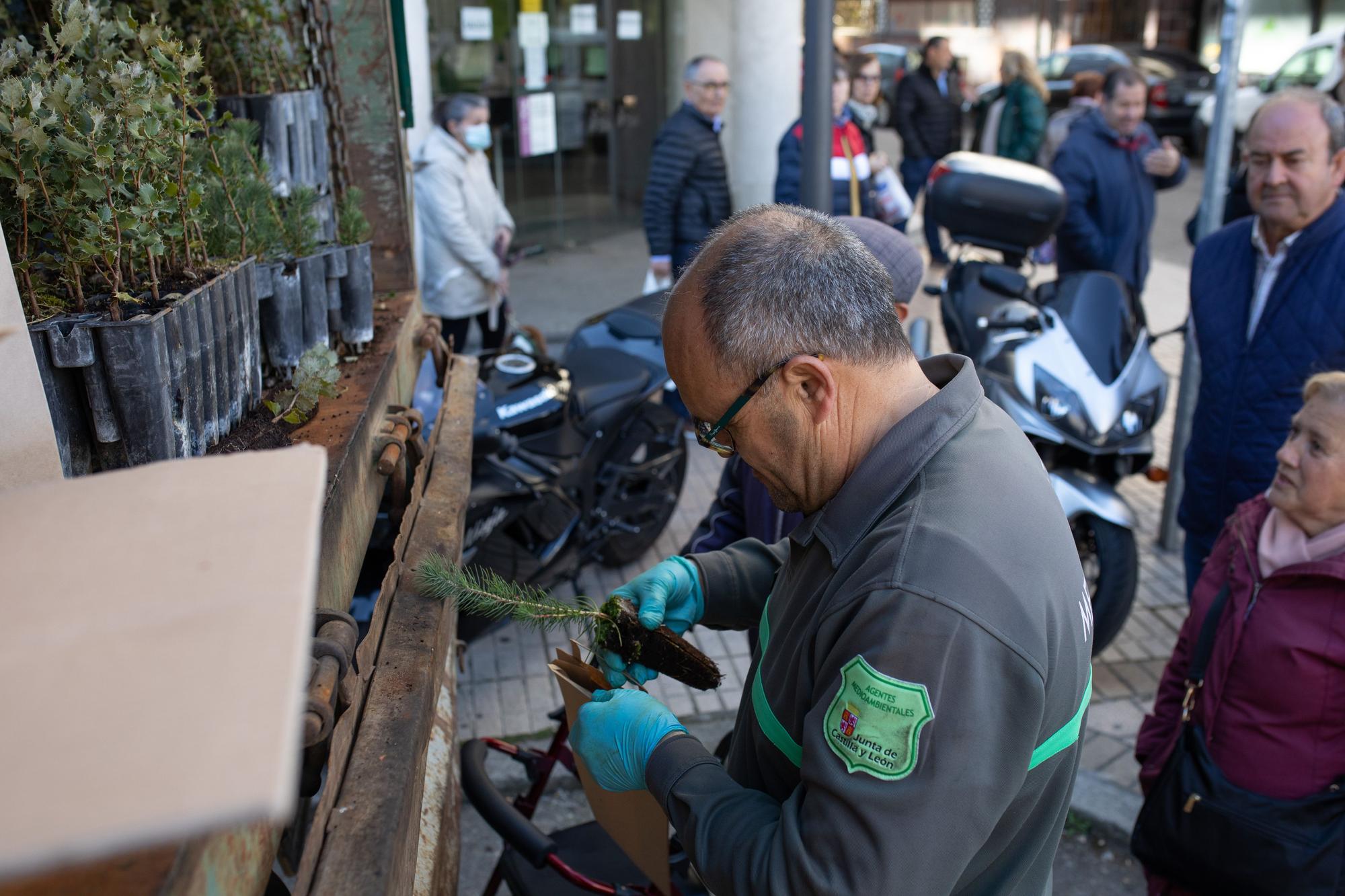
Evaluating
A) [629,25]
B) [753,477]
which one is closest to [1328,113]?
[753,477]

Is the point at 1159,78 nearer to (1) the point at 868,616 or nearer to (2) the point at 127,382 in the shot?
(1) the point at 868,616

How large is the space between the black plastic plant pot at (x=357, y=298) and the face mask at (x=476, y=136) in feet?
11.9

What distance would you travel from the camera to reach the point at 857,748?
117 cm

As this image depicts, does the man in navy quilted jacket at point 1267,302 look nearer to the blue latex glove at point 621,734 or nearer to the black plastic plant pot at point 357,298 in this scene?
the blue latex glove at point 621,734

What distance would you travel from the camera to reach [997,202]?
450 centimetres

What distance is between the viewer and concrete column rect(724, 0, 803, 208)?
26.6ft

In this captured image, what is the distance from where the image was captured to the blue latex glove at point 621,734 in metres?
1.56

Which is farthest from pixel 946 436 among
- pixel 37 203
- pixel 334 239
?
pixel 334 239

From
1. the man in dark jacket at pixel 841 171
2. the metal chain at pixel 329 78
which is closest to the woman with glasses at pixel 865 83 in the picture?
the man in dark jacket at pixel 841 171

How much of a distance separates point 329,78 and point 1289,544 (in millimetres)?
2404

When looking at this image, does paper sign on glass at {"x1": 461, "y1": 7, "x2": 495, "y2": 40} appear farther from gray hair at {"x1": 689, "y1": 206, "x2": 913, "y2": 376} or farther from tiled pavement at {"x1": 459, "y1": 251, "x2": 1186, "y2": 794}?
gray hair at {"x1": 689, "y1": 206, "x2": 913, "y2": 376}

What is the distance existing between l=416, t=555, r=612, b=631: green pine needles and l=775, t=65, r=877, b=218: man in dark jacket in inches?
160

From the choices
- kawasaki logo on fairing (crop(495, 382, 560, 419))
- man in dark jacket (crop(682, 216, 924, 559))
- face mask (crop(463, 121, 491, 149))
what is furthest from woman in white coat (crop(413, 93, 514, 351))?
man in dark jacket (crop(682, 216, 924, 559))

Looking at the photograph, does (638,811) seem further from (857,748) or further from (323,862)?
(323,862)
